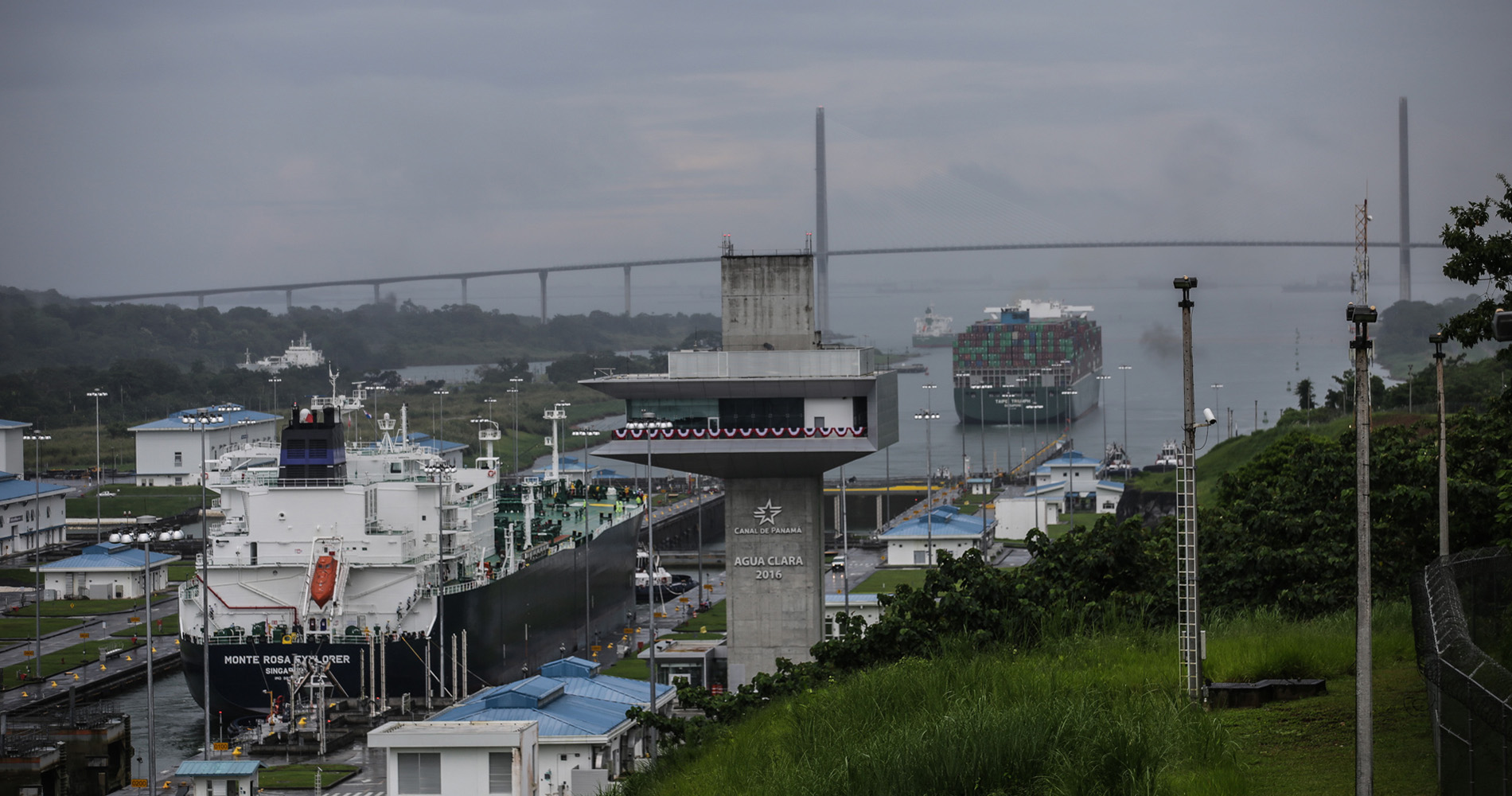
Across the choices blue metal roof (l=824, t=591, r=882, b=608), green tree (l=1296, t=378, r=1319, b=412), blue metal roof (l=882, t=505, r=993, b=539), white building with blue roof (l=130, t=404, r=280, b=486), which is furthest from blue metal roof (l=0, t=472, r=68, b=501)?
green tree (l=1296, t=378, r=1319, b=412)

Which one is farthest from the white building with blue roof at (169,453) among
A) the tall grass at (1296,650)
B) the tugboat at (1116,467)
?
the tall grass at (1296,650)

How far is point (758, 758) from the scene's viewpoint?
11164 mm

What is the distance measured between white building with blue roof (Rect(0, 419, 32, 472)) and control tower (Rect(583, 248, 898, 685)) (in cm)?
3485

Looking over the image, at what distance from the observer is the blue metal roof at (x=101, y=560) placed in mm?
41094

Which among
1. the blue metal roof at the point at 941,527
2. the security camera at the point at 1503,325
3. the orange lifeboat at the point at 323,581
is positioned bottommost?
the blue metal roof at the point at 941,527

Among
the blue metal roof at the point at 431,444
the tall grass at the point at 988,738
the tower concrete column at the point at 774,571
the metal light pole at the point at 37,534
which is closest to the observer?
the tall grass at the point at 988,738

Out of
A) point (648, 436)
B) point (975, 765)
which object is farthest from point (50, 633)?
point (975, 765)

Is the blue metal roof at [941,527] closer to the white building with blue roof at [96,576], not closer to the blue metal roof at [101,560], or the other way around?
the white building with blue roof at [96,576]

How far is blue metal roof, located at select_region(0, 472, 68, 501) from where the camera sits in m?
46.4

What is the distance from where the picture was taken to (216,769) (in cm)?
2030

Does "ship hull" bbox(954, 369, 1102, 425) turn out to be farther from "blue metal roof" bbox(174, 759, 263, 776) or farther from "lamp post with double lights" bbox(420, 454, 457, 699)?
"blue metal roof" bbox(174, 759, 263, 776)

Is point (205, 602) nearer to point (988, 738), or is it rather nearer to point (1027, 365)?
point (988, 738)

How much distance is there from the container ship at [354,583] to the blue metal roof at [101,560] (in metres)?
7.74

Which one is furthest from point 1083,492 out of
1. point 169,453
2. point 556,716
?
point 556,716
